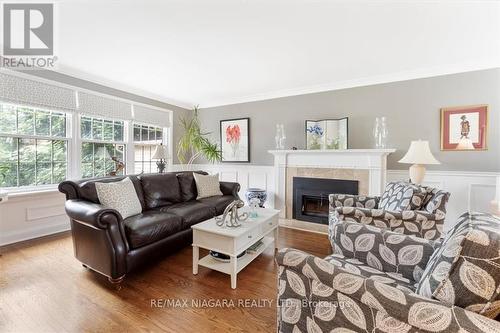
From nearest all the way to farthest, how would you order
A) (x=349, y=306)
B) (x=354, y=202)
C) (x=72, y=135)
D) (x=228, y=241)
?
(x=349, y=306), (x=228, y=241), (x=354, y=202), (x=72, y=135)

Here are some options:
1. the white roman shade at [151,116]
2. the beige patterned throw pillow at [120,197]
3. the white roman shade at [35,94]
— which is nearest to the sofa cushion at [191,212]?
the beige patterned throw pillow at [120,197]

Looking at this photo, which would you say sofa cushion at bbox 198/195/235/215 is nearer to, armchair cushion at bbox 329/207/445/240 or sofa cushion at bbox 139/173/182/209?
sofa cushion at bbox 139/173/182/209

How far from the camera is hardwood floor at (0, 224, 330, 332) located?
155 cm

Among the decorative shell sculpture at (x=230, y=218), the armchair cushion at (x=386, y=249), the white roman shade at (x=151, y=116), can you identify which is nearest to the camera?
the armchair cushion at (x=386, y=249)

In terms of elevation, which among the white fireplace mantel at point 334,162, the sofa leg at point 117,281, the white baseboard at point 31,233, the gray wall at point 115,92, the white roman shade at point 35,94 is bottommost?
the sofa leg at point 117,281

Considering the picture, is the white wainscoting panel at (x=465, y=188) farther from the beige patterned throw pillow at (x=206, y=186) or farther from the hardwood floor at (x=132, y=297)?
the beige patterned throw pillow at (x=206, y=186)

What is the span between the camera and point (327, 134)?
3.82m

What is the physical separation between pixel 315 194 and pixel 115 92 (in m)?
3.73

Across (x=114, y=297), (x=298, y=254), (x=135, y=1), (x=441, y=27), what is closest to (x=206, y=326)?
(x=114, y=297)

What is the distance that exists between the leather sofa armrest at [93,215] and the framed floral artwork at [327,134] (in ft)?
9.87

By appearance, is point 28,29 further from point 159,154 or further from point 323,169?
point 323,169

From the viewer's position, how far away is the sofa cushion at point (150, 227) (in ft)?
6.74

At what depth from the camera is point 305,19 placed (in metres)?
2.13

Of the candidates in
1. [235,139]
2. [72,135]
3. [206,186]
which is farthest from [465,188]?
[72,135]
